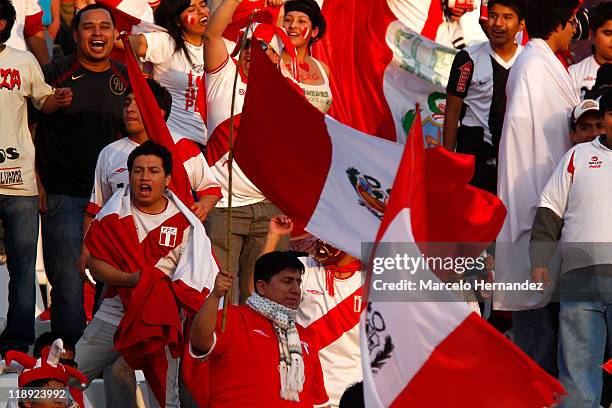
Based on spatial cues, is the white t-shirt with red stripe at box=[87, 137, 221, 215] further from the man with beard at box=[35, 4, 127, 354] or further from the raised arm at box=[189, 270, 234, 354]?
the raised arm at box=[189, 270, 234, 354]

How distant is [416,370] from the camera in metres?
8.66

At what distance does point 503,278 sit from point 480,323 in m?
2.82

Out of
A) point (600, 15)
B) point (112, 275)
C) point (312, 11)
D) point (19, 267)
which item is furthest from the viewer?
point (312, 11)

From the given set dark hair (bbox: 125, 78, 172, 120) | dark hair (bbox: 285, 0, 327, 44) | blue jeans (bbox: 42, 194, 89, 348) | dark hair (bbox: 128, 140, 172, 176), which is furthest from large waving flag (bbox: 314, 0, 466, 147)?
dark hair (bbox: 128, 140, 172, 176)

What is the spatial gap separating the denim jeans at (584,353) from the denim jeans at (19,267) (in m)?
3.34

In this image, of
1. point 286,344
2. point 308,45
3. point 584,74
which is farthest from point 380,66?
point 286,344

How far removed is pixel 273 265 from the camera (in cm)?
1027

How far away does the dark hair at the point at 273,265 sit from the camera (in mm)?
10258

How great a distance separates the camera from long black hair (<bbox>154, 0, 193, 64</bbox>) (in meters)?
12.6

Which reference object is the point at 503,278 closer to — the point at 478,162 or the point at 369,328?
the point at 478,162

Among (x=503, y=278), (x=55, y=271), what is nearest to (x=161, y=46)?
(x=55, y=271)

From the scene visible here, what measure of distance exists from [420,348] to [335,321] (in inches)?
143

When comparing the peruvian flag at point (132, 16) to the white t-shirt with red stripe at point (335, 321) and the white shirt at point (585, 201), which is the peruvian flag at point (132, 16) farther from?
the white shirt at point (585, 201)

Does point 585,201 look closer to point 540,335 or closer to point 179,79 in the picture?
point 540,335
